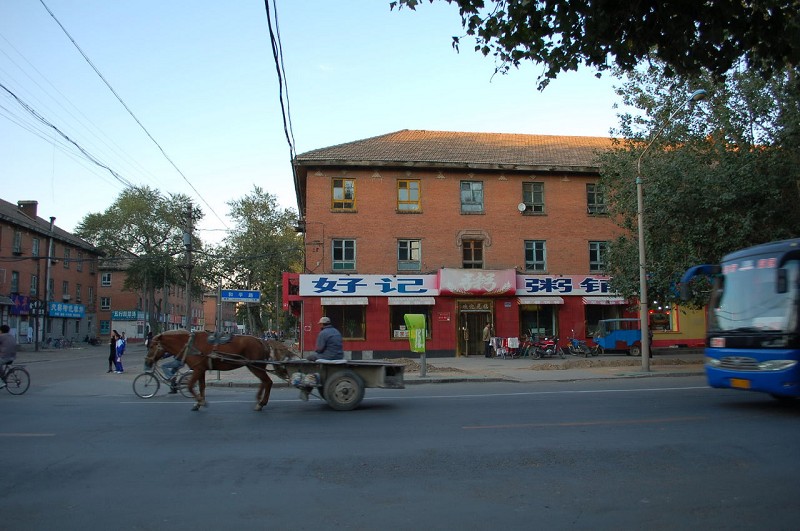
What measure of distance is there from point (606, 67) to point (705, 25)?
128 cm

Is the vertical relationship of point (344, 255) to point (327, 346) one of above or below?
above

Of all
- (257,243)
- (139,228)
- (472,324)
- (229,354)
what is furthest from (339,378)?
(139,228)

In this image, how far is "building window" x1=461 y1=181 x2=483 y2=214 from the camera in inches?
1164

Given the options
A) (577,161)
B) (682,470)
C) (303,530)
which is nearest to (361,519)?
(303,530)

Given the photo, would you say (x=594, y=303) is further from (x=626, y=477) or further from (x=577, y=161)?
(x=626, y=477)

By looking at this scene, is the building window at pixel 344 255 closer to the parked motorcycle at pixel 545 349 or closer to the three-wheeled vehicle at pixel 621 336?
the parked motorcycle at pixel 545 349

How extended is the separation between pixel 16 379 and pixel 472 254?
66.9ft

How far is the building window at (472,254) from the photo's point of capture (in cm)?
2933

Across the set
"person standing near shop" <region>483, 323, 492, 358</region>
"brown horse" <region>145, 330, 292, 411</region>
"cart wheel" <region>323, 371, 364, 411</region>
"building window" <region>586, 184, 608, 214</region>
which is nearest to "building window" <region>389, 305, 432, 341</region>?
"person standing near shop" <region>483, 323, 492, 358</region>

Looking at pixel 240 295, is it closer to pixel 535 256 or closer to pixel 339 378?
pixel 339 378

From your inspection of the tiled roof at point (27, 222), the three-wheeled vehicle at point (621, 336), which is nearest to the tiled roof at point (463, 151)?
the three-wheeled vehicle at point (621, 336)

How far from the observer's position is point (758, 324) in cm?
1017

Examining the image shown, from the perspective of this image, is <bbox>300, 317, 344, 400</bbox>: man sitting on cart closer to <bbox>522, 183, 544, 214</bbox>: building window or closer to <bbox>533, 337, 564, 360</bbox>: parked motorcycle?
<bbox>533, 337, 564, 360</bbox>: parked motorcycle

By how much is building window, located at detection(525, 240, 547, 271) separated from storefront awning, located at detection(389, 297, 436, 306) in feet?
17.7
